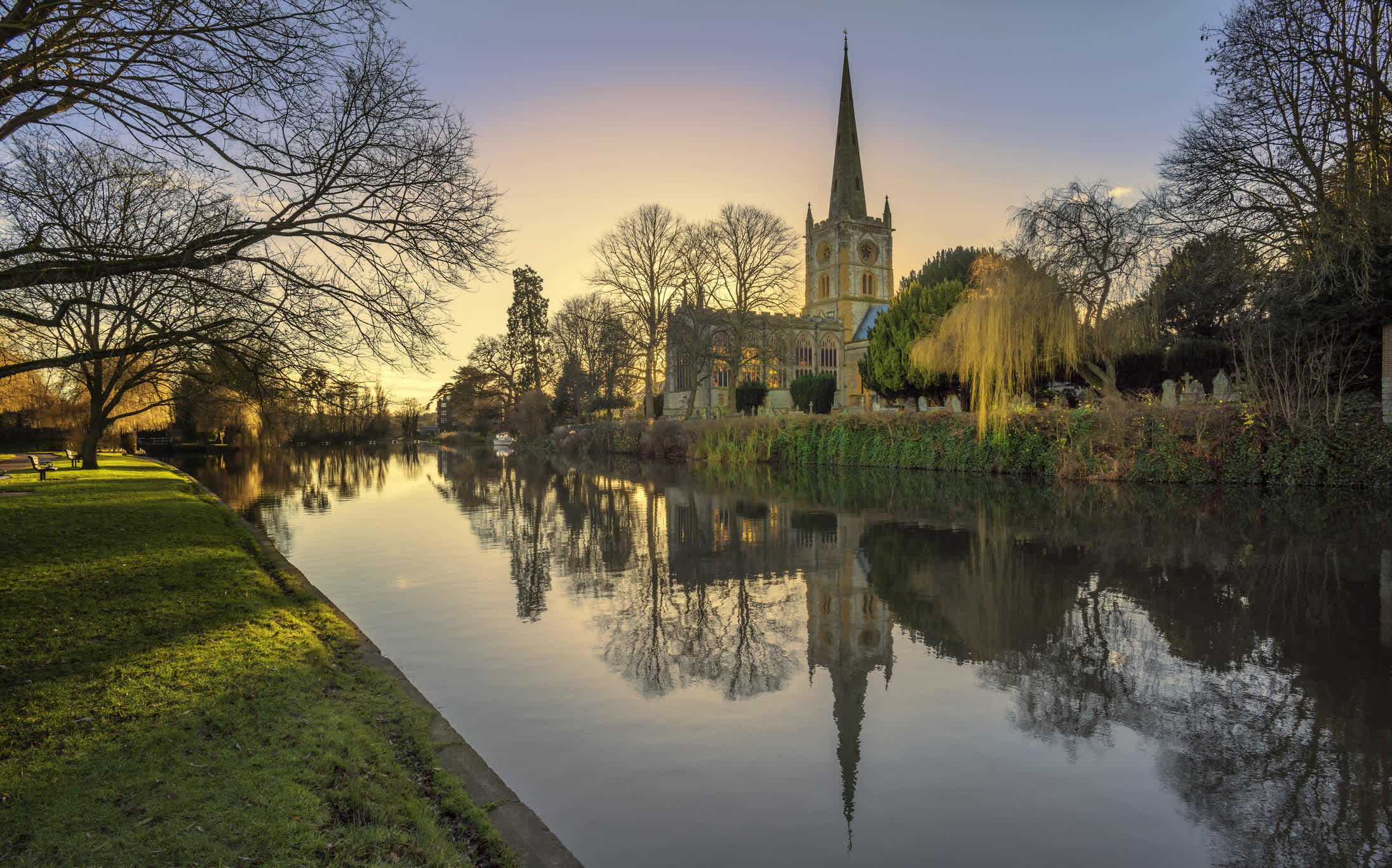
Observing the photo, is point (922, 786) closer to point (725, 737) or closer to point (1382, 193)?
point (725, 737)

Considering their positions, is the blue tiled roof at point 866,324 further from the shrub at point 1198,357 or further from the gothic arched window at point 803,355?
the shrub at point 1198,357

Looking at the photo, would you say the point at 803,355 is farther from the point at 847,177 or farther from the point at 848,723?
the point at 848,723

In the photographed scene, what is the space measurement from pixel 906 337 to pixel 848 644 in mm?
29393

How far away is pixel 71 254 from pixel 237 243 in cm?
122

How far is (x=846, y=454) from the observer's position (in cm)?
2927

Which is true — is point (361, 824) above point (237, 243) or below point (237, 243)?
below

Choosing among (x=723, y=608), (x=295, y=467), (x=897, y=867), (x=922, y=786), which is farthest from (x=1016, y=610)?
(x=295, y=467)

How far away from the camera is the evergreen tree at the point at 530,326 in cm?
6128

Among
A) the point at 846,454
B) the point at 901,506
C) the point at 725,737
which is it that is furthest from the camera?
the point at 846,454

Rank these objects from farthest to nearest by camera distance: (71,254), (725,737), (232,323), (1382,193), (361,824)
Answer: (1382,193)
(232,323)
(71,254)
(725,737)
(361,824)

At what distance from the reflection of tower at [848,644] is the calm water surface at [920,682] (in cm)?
3

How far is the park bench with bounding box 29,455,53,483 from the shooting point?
19672mm

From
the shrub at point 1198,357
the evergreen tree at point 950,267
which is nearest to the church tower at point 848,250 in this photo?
the evergreen tree at point 950,267

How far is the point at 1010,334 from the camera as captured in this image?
21406 millimetres
